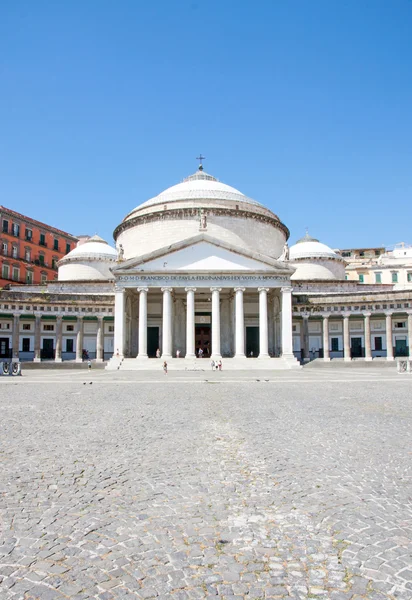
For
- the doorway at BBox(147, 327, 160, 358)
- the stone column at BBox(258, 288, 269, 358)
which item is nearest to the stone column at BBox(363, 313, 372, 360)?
the stone column at BBox(258, 288, 269, 358)

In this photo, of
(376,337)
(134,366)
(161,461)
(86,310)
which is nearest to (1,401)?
(161,461)

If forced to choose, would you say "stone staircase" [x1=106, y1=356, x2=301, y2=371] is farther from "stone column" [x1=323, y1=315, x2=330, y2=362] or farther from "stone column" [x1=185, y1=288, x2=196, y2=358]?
"stone column" [x1=323, y1=315, x2=330, y2=362]

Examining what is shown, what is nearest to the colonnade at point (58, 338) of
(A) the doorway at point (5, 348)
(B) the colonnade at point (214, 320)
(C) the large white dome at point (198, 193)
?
(A) the doorway at point (5, 348)

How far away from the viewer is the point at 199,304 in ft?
169

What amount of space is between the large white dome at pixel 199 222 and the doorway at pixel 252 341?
377 inches

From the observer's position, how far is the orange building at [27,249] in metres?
64.4

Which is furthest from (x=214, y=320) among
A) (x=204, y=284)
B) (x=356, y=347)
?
(x=356, y=347)

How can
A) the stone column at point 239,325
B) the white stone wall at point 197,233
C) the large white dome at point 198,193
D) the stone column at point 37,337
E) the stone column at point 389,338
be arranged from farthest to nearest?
the large white dome at point 198,193 < the white stone wall at point 197,233 < the stone column at point 37,337 < the stone column at point 389,338 < the stone column at point 239,325

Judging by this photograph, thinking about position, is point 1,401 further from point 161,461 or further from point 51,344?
point 51,344

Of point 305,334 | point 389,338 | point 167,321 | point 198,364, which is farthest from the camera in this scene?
point 305,334

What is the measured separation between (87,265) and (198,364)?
26740 millimetres

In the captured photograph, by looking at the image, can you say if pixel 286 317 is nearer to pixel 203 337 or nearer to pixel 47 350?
pixel 203 337

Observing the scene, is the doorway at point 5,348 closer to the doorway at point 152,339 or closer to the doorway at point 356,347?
the doorway at point 152,339

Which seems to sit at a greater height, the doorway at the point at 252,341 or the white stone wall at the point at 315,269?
the white stone wall at the point at 315,269
